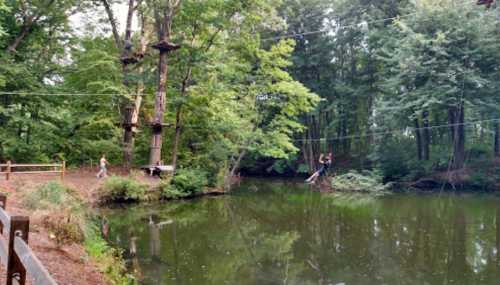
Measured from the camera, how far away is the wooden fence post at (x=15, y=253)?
325 cm

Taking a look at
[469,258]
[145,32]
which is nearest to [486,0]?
[469,258]

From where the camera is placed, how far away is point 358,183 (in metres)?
24.6

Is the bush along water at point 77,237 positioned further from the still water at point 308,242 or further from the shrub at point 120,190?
the shrub at point 120,190

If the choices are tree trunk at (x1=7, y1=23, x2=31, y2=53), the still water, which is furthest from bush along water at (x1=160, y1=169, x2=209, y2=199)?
tree trunk at (x1=7, y1=23, x2=31, y2=53)

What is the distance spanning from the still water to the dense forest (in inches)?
189

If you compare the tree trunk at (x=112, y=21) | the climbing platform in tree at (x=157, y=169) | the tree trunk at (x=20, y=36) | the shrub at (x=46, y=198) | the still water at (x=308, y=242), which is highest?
the tree trunk at (x=112, y=21)

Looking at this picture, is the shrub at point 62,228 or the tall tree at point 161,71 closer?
the shrub at point 62,228

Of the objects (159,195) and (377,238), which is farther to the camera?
(159,195)

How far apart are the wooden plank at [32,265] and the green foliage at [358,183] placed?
22.4 meters

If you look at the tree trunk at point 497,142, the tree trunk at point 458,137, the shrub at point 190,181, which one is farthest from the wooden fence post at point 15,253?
the tree trunk at point 497,142

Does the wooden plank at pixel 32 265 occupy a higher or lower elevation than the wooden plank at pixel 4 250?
higher

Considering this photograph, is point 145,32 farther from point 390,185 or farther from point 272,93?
point 390,185

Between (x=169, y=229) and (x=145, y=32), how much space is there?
12.7 metres

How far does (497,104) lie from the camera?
23.8m
